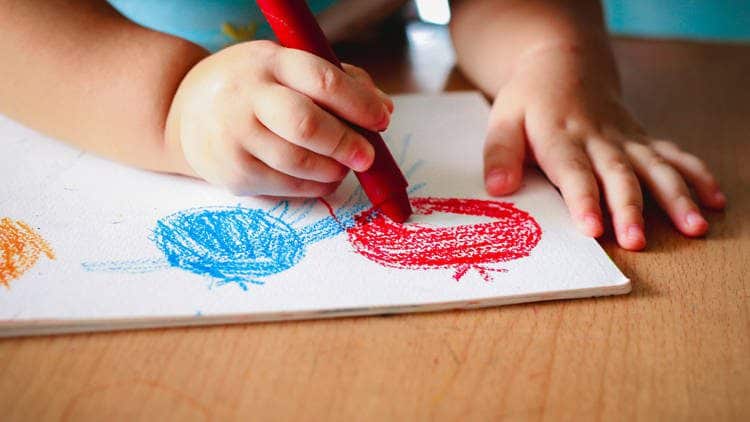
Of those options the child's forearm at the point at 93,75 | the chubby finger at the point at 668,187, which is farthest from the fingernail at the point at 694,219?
the child's forearm at the point at 93,75

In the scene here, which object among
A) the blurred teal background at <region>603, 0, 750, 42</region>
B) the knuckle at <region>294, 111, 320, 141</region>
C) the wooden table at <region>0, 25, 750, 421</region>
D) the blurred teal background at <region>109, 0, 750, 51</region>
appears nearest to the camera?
the wooden table at <region>0, 25, 750, 421</region>

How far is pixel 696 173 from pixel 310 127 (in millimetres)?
257

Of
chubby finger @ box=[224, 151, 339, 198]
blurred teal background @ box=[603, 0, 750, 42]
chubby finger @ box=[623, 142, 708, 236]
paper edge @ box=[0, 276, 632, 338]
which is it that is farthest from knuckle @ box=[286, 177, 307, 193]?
blurred teal background @ box=[603, 0, 750, 42]

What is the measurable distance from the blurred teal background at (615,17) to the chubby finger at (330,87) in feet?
1.03

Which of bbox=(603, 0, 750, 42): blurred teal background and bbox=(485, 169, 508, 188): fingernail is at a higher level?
bbox=(485, 169, 508, 188): fingernail

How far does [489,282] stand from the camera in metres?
0.35

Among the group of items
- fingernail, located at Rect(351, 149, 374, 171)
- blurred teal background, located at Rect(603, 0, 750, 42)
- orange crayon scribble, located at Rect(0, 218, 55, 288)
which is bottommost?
blurred teal background, located at Rect(603, 0, 750, 42)

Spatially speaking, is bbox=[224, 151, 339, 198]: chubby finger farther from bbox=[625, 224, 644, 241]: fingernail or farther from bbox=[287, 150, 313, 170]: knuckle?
bbox=[625, 224, 644, 241]: fingernail

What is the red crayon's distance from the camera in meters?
0.38

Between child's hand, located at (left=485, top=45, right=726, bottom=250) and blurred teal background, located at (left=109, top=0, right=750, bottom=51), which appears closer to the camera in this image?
child's hand, located at (left=485, top=45, right=726, bottom=250)

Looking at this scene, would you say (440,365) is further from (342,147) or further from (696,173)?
(696,173)

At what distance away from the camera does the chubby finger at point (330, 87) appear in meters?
0.38

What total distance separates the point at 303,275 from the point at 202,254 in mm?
60

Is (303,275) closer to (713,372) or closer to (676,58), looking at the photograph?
(713,372)
